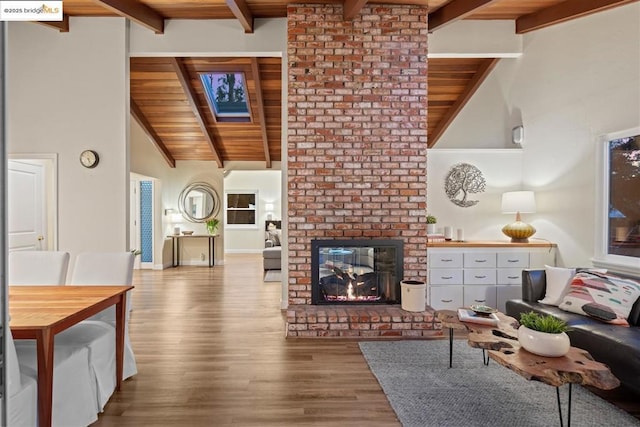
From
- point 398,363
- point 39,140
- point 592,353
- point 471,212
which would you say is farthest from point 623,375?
point 39,140

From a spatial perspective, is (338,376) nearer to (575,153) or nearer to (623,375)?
(623,375)

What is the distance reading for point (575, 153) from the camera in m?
3.96

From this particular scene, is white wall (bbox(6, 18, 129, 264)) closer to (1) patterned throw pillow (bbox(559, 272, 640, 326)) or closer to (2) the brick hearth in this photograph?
(2) the brick hearth

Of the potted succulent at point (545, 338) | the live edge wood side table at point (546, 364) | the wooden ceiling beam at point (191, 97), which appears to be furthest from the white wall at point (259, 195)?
the potted succulent at point (545, 338)

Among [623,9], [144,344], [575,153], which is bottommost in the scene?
[144,344]

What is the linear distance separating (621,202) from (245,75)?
492cm

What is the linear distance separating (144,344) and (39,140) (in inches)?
113

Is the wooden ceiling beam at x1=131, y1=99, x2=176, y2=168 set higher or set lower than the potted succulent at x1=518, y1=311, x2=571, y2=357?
higher

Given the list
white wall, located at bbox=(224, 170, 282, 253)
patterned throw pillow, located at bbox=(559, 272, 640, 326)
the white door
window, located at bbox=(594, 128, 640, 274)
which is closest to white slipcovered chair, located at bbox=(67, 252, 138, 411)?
the white door

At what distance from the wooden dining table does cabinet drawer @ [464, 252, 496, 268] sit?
3.50m

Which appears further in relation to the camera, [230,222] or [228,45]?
[230,222]

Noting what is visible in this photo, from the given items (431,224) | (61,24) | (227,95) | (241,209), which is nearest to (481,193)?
(431,224)

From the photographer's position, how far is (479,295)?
4.23 metres

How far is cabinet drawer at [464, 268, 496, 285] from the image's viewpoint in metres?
4.25
